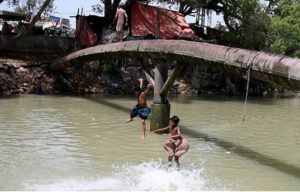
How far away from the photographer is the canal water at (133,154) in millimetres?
5809

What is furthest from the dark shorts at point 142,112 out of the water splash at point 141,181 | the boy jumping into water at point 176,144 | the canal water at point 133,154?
the boy jumping into water at point 176,144

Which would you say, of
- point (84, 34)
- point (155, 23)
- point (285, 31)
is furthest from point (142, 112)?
point (285, 31)

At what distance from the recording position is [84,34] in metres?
22.8

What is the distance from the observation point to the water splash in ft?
18.0

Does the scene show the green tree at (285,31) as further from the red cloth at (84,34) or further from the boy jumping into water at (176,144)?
the boy jumping into water at (176,144)

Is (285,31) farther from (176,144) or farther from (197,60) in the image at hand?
(176,144)

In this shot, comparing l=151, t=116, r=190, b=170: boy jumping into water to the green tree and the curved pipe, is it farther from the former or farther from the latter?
the green tree

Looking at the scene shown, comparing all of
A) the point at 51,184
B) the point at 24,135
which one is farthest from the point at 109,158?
the point at 24,135

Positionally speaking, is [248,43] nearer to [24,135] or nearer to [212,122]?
[212,122]

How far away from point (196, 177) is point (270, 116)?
9.16m

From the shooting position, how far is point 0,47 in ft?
65.5

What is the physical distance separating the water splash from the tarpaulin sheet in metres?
16.4

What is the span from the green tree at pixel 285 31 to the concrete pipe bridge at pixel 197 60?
13.8 metres

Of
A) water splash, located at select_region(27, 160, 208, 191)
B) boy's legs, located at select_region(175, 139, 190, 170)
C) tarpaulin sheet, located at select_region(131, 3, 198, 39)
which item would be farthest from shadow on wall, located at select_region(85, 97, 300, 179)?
tarpaulin sheet, located at select_region(131, 3, 198, 39)
